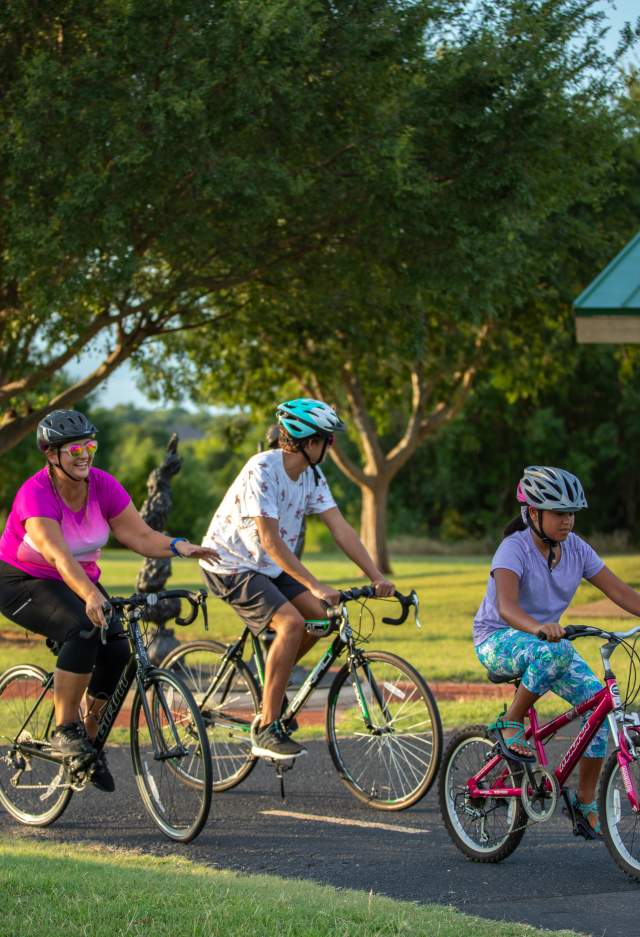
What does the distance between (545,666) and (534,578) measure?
1.37 ft

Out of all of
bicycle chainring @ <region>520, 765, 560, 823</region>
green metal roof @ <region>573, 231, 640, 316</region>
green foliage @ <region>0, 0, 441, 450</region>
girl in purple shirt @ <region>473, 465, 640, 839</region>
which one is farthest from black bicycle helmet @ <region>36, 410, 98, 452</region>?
green foliage @ <region>0, 0, 441, 450</region>

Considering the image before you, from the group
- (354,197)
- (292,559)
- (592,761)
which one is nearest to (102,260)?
(354,197)

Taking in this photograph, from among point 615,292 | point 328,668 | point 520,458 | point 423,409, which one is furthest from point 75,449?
point 520,458

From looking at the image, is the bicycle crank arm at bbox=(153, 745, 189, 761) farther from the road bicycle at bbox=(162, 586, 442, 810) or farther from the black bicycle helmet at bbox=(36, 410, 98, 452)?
the black bicycle helmet at bbox=(36, 410, 98, 452)

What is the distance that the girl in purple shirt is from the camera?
6035 millimetres

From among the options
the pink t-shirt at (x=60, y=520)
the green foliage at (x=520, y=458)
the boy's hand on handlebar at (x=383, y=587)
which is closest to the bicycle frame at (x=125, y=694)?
the pink t-shirt at (x=60, y=520)

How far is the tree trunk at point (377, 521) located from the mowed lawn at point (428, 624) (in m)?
0.74

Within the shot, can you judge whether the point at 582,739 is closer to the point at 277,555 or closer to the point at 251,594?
the point at 277,555

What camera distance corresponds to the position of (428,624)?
2125 centimetres

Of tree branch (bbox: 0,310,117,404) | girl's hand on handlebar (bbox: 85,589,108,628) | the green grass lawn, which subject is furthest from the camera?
tree branch (bbox: 0,310,117,404)

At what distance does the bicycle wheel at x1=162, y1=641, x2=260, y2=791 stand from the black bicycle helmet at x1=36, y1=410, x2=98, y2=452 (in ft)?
5.16

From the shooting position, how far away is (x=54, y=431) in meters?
6.61

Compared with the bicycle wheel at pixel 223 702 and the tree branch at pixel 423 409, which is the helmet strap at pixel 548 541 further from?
the tree branch at pixel 423 409

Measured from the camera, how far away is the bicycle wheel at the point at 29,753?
23.1 feet
